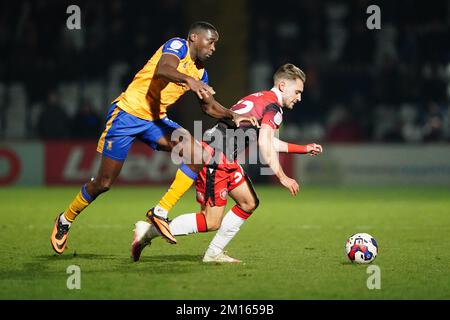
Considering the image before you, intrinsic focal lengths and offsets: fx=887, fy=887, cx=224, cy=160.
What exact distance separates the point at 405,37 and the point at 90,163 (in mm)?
8589

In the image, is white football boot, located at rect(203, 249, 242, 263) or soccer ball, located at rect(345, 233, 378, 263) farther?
white football boot, located at rect(203, 249, 242, 263)

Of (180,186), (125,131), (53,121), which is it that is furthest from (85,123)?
(180,186)

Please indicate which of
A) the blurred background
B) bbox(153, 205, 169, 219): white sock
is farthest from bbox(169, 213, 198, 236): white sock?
the blurred background

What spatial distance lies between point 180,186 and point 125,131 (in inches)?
31.1

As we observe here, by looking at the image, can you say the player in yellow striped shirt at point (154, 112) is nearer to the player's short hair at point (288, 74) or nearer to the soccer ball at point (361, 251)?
the player's short hair at point (288, 74)

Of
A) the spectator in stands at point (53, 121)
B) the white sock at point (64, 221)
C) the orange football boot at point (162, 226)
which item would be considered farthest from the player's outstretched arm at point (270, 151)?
the spectator in stands at point (53, 121)

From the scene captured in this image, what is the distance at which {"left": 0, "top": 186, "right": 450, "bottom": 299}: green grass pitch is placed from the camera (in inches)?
262

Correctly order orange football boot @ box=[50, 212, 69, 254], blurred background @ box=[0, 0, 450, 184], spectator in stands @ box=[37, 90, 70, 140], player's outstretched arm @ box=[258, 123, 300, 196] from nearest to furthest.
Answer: player's outstretched arm @ box=[258, 123, 300, 196], orange football boot @ box=[50, 212, 69, 254], spectator in stands @ box=[37, 90, 70, 140], blurred background @ box=[0, 0, 450, 184]

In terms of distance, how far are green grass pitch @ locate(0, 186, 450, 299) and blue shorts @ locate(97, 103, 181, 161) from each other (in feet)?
3.47

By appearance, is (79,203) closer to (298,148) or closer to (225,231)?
(225,231)

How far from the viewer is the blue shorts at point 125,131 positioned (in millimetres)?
8414

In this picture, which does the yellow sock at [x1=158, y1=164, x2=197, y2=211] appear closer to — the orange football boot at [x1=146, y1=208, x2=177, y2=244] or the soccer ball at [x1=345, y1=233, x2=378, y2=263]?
the orange football boot at [x1=146, y1=208, x2=177, y2=244]

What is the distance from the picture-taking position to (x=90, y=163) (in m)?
19.6

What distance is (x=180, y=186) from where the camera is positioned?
8.14m
